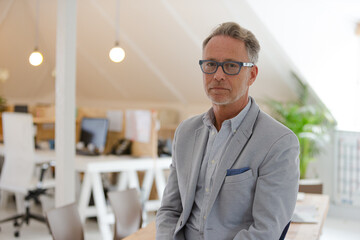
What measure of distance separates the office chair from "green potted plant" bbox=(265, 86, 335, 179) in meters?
2.90

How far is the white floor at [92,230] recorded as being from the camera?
193 inches

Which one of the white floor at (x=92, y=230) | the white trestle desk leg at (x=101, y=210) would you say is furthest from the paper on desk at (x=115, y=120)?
the white floor at (x=92, y=230)

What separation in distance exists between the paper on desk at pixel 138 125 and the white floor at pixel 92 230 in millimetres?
1121

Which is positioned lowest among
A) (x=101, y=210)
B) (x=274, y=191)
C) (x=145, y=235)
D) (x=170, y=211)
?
(x=101, y=210)

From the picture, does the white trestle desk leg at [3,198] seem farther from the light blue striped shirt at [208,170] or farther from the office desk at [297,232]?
the light blue striped shirt at [208,170]

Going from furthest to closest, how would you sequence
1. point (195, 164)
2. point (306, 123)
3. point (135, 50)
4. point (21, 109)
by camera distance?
1. point (135, 50)
2. point (21, 109)
3. point (306, 123)
4. point (195, 164)

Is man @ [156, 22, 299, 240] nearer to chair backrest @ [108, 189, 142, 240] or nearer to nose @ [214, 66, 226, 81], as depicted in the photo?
nose @ [214, 66, 226, 81]

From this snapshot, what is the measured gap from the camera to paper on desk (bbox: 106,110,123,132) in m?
5.66

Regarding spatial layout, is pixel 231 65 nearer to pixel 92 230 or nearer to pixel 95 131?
pixel 92 230

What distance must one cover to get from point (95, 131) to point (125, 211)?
2.62 m

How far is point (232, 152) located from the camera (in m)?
1.71

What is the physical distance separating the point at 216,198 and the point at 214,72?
465 millimetres

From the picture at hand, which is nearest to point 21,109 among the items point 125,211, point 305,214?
point 125,211

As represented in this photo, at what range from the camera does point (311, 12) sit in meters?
5.14
